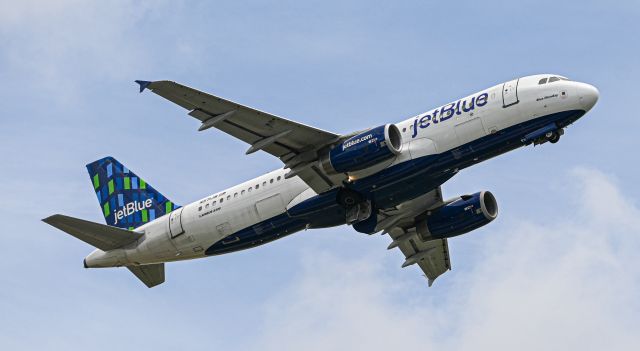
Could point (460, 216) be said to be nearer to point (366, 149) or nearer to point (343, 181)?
point (343, 181)

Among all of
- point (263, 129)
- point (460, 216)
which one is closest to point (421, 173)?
point (263, 129)

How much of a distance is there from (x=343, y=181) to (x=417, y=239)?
9.48 m

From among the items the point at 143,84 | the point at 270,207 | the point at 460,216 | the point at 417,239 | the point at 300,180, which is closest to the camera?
the point at 143,84

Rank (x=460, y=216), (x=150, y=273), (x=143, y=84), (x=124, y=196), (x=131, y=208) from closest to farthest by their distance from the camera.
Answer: (x=143, y=84) < (x=460, y=216) < (x=150, y=273) < (x=131, y=208) < (x=124, y=196)

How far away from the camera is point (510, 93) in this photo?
4525 centimetres

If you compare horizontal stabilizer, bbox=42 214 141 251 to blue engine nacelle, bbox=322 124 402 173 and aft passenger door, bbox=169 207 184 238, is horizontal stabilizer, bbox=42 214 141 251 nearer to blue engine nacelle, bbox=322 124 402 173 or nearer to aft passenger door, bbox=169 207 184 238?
aft passenger door, bbox=169 207 184 238

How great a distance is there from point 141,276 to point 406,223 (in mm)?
13136

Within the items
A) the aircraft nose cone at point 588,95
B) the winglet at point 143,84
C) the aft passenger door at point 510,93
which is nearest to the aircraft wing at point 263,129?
the winglet at point 143,84

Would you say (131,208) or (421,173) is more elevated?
(131,208)

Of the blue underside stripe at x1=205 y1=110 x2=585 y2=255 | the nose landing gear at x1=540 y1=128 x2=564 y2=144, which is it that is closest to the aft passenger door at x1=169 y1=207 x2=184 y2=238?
the blue underside stripe at x1=205 y1=110 x2=585 y2=255

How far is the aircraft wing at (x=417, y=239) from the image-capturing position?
172ft

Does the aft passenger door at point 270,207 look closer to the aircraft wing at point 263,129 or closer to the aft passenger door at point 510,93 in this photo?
the aircraft wing at point 263,129

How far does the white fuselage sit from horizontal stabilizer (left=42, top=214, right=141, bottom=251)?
0.38 meters

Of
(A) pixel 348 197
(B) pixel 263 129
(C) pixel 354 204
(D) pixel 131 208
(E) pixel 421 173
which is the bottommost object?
(C) pixel 354 204
